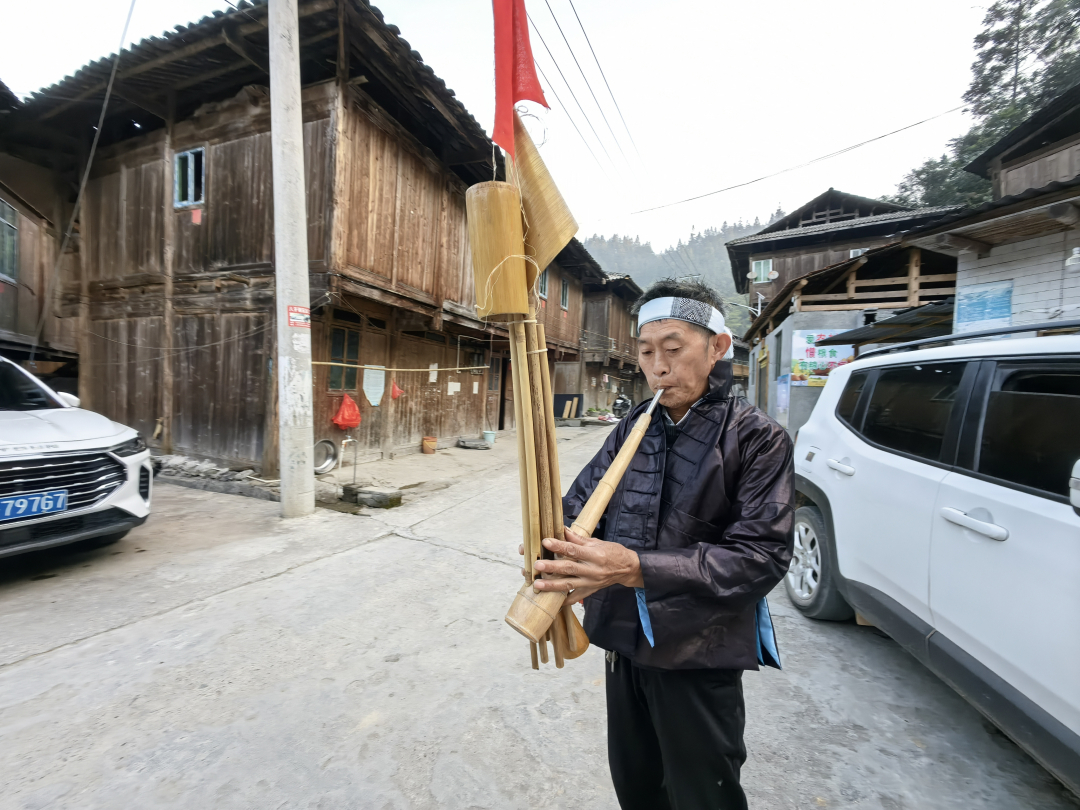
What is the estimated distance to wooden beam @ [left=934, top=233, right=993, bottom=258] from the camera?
629cm

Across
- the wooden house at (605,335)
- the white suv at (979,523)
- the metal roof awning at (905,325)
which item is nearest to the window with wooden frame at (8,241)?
the white suv at (979,523)

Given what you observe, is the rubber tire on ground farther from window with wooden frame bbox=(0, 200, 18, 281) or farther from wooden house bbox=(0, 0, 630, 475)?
window with wooden frame bbox=(0, 200, 18, 281)

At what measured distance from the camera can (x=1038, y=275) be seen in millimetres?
6039

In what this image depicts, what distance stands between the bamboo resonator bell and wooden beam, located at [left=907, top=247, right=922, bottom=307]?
31.7 feet

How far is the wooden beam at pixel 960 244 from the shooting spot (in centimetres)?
629

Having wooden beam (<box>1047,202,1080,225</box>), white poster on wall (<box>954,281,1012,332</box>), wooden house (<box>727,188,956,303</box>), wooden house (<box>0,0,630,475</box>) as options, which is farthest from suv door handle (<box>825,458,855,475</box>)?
wooden house (<box>727,188,956,303</box>)

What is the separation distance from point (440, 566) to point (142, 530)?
3118 mm

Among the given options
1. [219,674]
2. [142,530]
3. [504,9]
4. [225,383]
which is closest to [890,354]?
[504,9]

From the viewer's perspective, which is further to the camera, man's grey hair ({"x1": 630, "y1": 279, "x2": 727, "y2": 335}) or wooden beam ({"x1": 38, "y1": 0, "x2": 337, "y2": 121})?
wooden beam ({"x1": 38, "y1": 0, "x2": 337, "y2": 121})

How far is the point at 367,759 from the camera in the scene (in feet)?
6.47

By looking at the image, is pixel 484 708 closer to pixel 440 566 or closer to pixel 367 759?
pixel 367 759

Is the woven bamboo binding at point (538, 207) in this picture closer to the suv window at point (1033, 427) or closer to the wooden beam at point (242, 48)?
the suv window at point (1033, 427)

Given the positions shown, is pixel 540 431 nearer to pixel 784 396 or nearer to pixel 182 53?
pixel 182 53

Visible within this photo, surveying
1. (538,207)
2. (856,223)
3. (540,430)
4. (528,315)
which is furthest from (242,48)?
(856,223)
